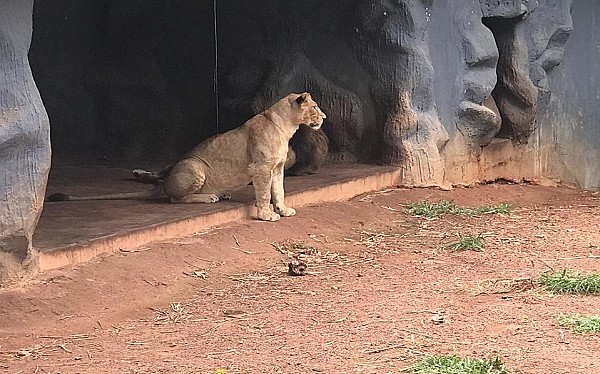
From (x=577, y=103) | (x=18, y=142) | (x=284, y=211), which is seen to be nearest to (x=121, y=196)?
(x=284, y=211)

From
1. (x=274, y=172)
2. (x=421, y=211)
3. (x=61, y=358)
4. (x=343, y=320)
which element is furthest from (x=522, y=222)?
(x=61, y=358)

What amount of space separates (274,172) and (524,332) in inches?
147

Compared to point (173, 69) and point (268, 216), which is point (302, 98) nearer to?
point (268, 216)

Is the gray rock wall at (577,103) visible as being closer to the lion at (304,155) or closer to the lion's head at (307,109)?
the lion at (304,155)

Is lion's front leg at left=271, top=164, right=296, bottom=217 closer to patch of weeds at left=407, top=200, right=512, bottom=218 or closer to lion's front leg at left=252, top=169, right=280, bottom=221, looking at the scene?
lion's front leg at left=252, top=169, right=280, bottom=221

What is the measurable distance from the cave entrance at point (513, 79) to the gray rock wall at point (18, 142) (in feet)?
26.1

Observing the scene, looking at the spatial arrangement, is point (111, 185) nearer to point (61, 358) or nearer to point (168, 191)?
point (168, 191)

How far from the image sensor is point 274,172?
26.6 feet

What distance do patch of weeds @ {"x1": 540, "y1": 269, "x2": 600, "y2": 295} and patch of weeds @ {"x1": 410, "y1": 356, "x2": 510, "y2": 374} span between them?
5.21 feet

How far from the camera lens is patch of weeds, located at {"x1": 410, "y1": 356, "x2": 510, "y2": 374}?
4043 millimetres

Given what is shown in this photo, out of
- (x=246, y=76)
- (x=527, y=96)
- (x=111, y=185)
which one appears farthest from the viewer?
(x=527, y=96)

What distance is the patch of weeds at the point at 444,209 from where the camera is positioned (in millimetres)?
9156

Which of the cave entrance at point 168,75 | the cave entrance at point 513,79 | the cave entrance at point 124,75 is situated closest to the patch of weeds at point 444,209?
the cave entrance at point 168,75

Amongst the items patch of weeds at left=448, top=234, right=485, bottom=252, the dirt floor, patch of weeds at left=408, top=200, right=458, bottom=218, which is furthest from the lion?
patch of weeds at left=448, top=234, right=485, bottom=252
